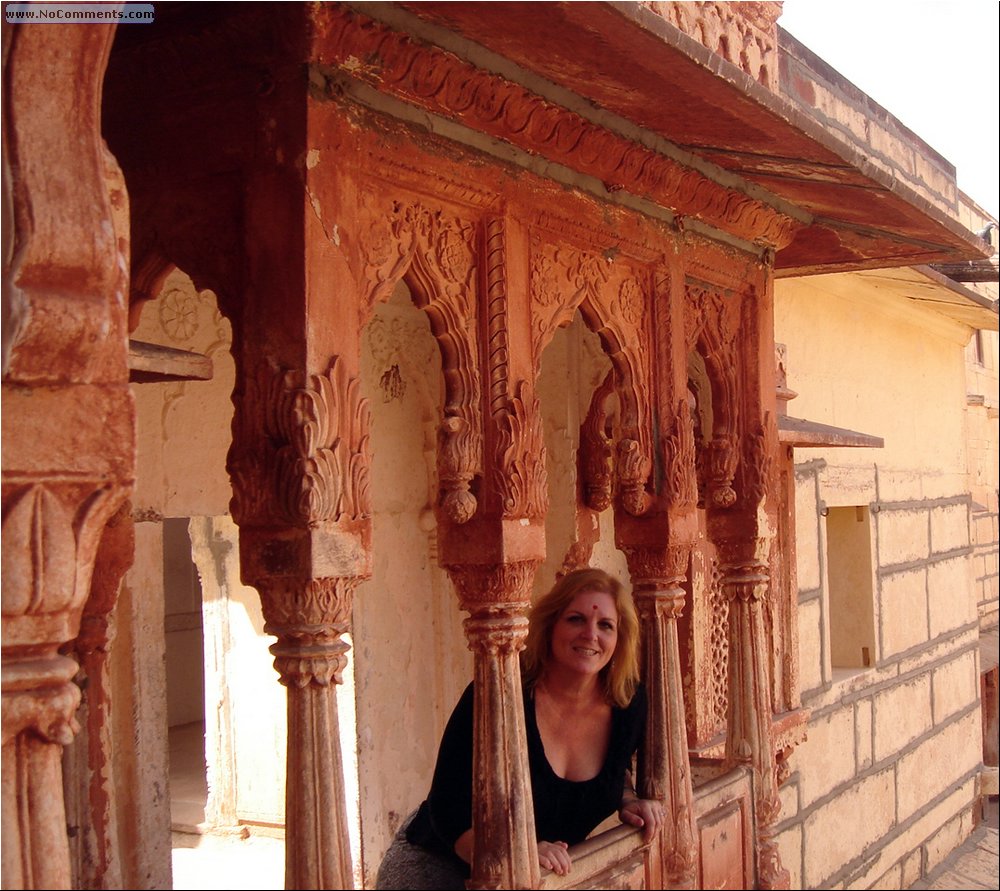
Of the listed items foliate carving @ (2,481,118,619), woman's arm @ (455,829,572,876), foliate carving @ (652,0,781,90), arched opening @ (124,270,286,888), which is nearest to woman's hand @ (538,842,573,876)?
woman's arm @ (455,829,572,876)

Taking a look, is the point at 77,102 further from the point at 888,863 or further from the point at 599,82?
the point at 888,863

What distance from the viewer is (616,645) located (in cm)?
372

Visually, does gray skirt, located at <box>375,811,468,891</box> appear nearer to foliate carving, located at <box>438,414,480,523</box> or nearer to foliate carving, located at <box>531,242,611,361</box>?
foliate carving, located at <box>438,414,480,523</box>

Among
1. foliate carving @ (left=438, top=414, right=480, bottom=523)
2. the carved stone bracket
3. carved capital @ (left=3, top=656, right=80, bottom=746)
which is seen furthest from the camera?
foliate carving @ (left=438, top=414, right=480, bottom=523)

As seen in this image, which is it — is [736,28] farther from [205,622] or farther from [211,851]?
[211,851]

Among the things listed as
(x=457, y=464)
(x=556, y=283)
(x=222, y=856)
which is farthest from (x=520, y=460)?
(x=222, y=856)

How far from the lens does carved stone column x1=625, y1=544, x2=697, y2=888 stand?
12.2 feet

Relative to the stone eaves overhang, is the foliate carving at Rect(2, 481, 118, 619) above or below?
below

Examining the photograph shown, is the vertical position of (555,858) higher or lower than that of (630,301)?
lower

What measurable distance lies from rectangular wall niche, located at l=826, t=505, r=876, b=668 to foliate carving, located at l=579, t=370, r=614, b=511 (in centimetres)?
326

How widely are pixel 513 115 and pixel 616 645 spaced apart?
1.67 meters

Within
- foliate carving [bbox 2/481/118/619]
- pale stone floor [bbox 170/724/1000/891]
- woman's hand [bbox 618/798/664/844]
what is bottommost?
pale stone floor [bbox 170/724/1000/891]

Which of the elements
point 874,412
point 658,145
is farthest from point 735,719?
point 874,412

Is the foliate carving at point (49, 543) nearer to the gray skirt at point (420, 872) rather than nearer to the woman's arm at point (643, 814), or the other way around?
the gray skirt at point (420, 872)
